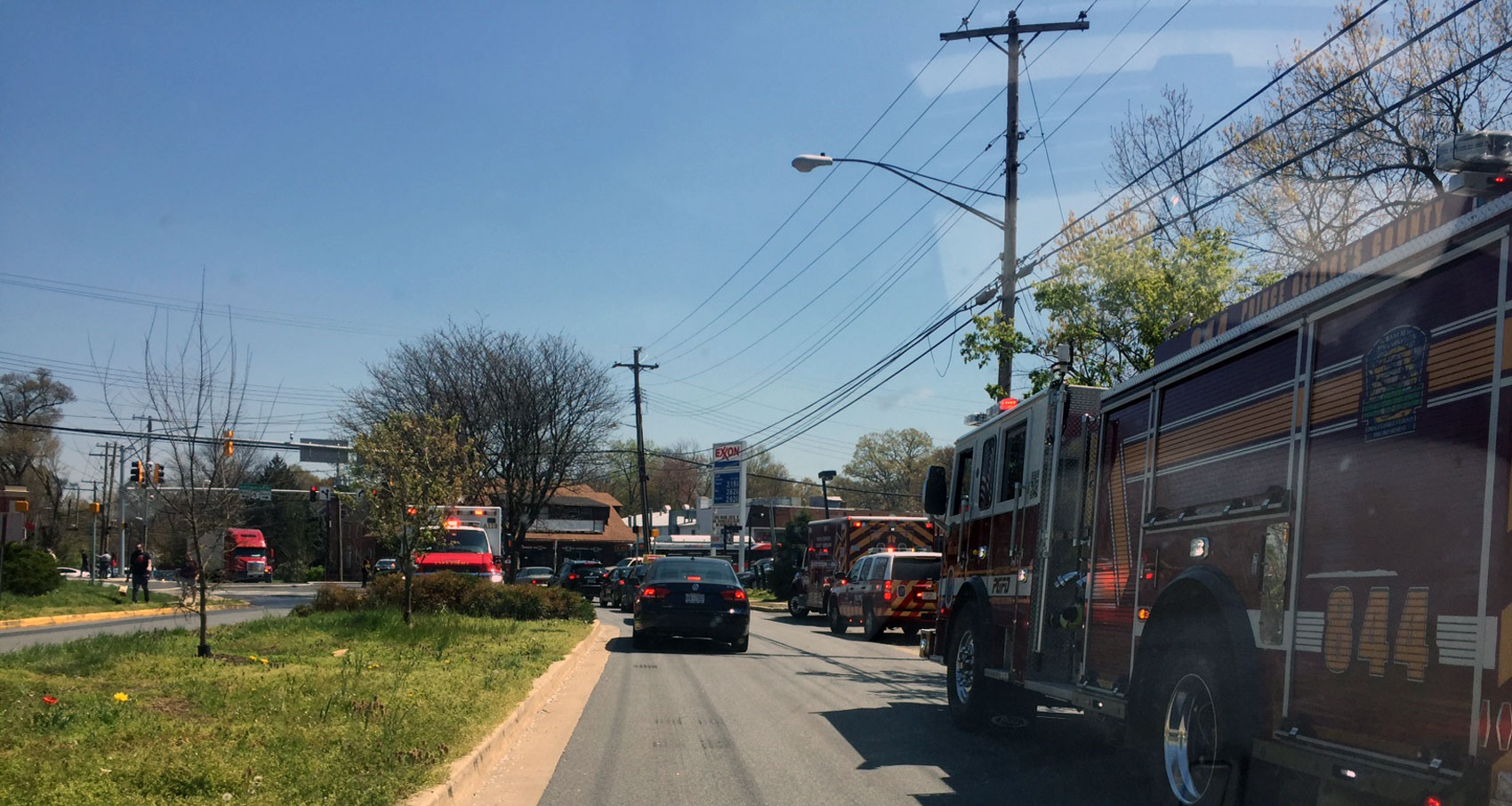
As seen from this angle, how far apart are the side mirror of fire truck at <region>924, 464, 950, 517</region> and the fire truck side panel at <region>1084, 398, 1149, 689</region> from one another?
3.84 metres

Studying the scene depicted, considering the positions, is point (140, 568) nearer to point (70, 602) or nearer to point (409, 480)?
point (70, 602)

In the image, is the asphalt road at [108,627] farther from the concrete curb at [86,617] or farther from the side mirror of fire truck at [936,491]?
the side mirror of fire truck at [936,491]

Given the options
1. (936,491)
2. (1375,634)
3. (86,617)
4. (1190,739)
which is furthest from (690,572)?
(86,617)

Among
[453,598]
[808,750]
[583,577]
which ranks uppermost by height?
[808,750]

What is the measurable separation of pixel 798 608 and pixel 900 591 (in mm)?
11237

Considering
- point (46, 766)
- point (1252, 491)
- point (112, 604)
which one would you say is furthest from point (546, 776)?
point (112, 604)

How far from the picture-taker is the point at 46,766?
6.36 m

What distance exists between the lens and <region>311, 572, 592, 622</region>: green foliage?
21500mm

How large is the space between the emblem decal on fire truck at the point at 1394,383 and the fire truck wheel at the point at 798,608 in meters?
29.0

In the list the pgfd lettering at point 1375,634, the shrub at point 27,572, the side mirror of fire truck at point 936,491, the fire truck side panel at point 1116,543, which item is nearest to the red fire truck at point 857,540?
the side mirror of fire truck at point 936,491

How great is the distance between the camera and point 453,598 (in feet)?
71.5

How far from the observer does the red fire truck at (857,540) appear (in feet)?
95.7

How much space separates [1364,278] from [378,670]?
996 cm

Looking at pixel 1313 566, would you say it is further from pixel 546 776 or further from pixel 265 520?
pixel 265 520
